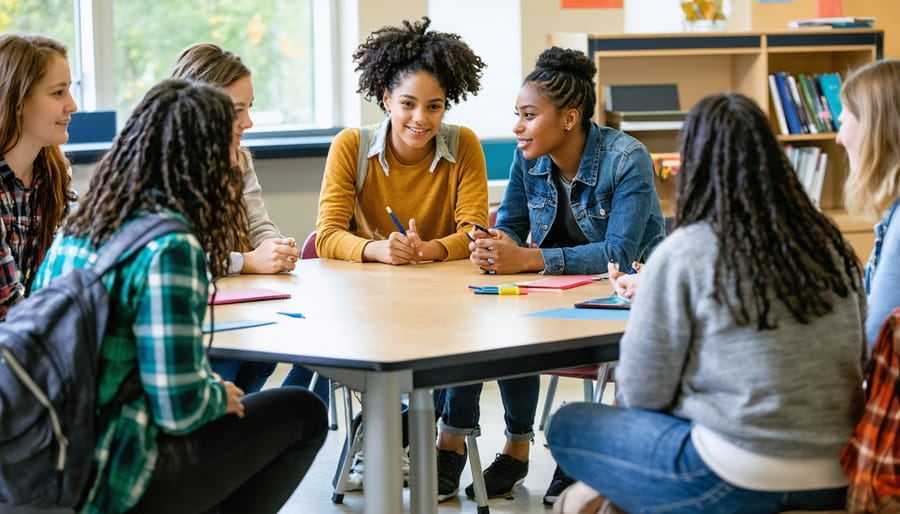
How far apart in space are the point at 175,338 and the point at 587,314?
84cm

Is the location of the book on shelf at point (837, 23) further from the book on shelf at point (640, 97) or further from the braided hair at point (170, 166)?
the braided hair at point (170, 166)

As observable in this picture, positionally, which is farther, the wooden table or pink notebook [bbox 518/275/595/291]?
pink notebook [bbox 518/275/595/291]

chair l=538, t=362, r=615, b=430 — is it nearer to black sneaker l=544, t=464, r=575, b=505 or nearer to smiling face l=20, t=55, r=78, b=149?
black sneaker l=544, t=464, r=575, b=505

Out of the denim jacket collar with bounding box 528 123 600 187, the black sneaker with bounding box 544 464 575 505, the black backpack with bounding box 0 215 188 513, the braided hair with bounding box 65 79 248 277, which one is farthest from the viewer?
the black sneaker with bounding box 544 464 575 505

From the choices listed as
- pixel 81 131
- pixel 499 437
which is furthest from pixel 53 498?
pixel 81 131

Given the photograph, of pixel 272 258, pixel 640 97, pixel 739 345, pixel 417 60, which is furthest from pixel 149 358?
pixel 640 97

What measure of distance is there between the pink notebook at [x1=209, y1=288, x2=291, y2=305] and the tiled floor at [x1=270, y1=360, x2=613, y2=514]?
0.56m

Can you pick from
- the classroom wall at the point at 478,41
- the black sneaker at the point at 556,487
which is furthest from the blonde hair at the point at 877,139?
the classroom wall at the point at 478,41

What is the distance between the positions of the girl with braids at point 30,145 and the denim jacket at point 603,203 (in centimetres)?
113

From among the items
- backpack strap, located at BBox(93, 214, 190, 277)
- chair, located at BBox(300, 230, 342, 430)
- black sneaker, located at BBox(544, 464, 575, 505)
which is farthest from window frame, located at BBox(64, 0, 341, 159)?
backpack strap, located at BBox(93, 214, 190, 277)

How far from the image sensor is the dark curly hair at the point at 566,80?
9.60ft

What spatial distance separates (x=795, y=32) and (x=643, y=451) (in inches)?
134

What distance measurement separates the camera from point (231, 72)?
2936 mm

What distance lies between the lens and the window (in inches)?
175
